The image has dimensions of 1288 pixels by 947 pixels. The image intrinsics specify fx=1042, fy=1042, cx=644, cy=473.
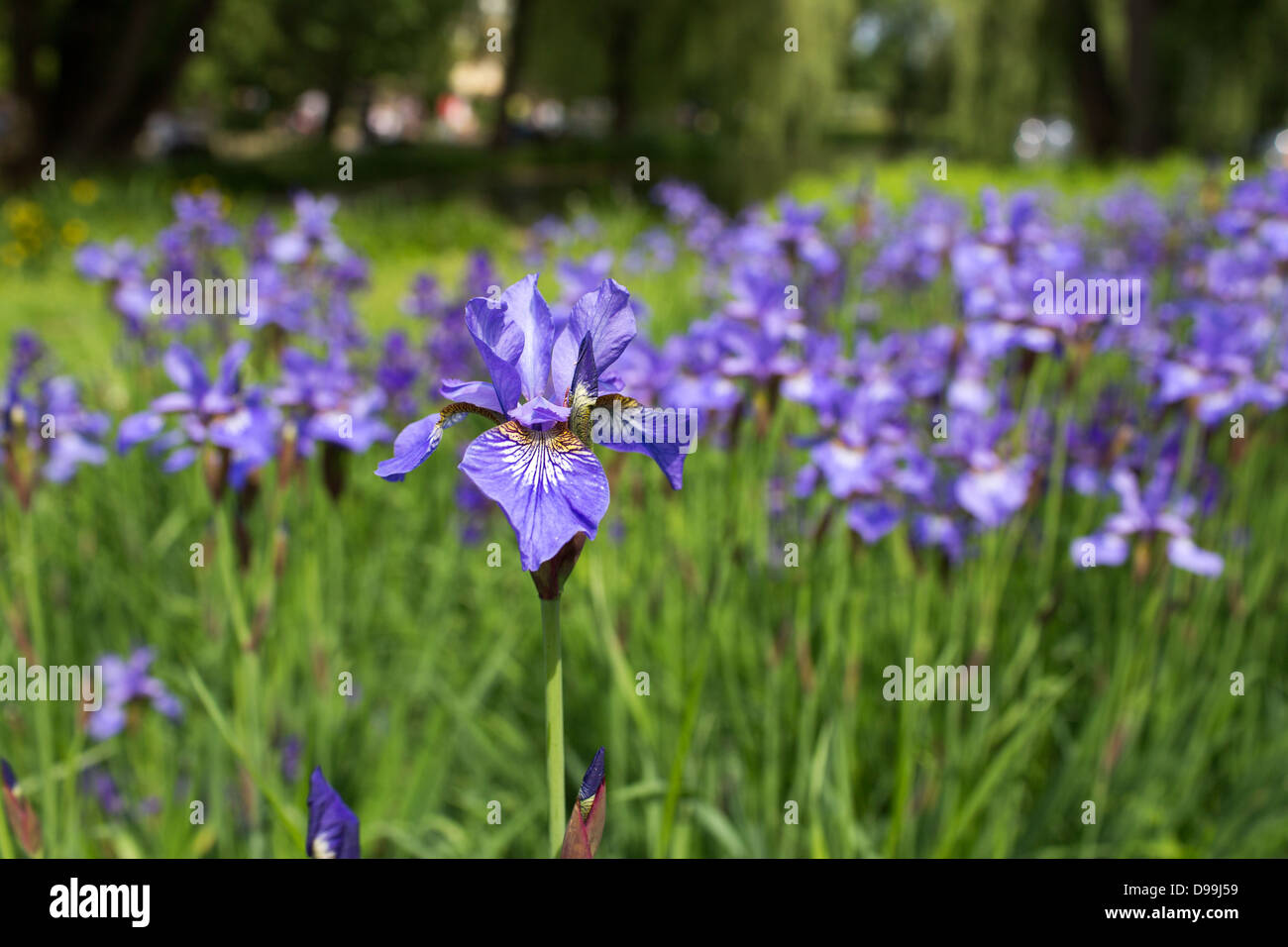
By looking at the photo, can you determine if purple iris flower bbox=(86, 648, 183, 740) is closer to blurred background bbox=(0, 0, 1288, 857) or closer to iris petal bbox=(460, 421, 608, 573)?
blurred background bbox=(0, 0, 1288, 857)

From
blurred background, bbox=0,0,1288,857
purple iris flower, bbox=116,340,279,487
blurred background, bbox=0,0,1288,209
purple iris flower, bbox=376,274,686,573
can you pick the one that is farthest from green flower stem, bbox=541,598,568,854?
blurred background, bbox=0,0,1288,209

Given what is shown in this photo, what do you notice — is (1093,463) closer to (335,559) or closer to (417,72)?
(335,559)

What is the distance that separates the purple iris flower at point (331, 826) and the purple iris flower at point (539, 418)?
33cm

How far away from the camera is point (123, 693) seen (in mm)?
2080

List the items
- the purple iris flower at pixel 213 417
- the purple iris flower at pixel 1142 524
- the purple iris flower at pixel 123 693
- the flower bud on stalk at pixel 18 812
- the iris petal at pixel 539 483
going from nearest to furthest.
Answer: the iris petal at pixel 539 483
the flower bud on stalk at pixel 18 812
the purple iris flower at pixel 213 417
the purple iris flower at pixel 1142 524
the purple iris flower at pixel 123 693

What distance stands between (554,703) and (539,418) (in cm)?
21

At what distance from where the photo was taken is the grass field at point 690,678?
179 centimetres

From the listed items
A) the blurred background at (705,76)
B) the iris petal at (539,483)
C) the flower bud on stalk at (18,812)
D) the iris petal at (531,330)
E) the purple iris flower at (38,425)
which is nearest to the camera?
the iris petal at (539,483)

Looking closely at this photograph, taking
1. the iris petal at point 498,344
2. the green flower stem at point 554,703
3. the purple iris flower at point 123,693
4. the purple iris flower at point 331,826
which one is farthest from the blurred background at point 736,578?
the iris petal at point 498,344

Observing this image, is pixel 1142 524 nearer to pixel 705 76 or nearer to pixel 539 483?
pixel 539 483

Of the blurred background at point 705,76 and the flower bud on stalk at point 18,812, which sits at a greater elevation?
the blurred background at point 705,76

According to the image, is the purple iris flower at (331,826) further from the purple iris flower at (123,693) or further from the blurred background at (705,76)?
the blurred background at (705,76)
